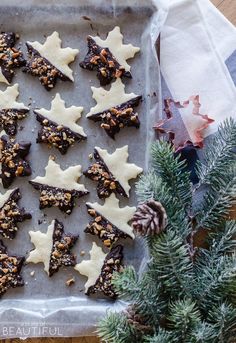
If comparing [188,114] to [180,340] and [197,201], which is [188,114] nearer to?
[197,201]

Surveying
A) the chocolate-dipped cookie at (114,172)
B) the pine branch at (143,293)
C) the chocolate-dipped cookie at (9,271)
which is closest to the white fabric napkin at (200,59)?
the chocolate-dipped cookie at (114,172)

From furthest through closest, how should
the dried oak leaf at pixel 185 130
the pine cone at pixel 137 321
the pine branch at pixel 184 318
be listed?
the dried oak leaf at pixel 185 130
the pine cone at pixel 137 321
the pine branch at pixel 184 318

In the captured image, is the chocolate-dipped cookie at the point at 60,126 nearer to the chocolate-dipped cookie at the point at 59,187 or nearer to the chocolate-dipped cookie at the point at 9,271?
the chocolate-dipped cookie at the point at 59,187

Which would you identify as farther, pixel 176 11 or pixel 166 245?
pixel 176 11

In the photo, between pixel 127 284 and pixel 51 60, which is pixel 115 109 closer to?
pixel 51 60

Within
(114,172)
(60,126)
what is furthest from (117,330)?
(60,126)

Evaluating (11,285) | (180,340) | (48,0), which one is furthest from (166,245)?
(48,0)

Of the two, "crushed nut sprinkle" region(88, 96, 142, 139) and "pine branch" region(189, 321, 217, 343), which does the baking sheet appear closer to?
"crushed nut sprinkle" region(88, 96, 142, 139)
